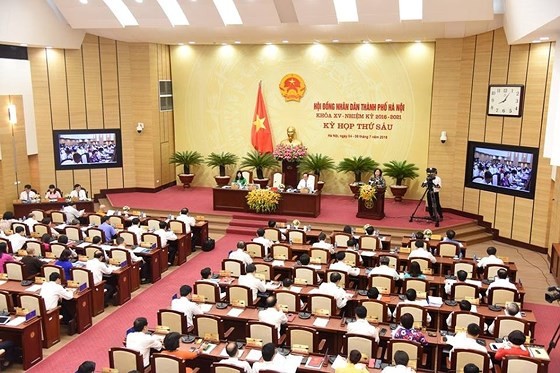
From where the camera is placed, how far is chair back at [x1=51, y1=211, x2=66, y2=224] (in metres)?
15.2

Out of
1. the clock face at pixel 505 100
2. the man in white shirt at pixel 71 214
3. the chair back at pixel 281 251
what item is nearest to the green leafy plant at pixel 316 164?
the clock face at pixel 505 100

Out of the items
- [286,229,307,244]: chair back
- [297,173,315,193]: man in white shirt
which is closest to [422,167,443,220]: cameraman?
[297,173,315,193]: man in white shirt

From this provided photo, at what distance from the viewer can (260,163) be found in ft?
64.6

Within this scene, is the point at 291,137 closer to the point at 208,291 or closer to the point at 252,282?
the point at 252,282

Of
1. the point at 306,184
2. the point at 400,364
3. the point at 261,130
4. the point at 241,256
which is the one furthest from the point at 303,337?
the point at 261,130

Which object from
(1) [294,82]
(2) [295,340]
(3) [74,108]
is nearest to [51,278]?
(2) [295,340]

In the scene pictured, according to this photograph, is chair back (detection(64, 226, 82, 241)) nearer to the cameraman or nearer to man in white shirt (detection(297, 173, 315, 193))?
man in white shirt (detection(297, 173, 315, 193))

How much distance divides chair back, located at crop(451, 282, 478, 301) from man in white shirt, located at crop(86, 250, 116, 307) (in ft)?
22.2

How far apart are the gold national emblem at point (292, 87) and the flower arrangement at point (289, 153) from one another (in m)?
1.95

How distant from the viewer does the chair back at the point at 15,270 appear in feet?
34.9

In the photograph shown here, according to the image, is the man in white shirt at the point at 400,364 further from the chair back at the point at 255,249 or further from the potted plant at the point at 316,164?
the potted plant at the point at 316,164

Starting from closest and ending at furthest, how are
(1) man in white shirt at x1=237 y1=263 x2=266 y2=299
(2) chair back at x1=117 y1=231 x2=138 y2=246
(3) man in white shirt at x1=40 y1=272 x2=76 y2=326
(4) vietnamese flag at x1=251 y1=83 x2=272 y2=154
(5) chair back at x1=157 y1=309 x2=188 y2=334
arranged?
(5) chair back at x1=157 y1=309 x2=188 y2=334 < (3) man in white shirt at x1=40 y1=272 x2=76 y2=326 < (1) man in white shirt at x1=237 y1=263 x2=266 y2=299 < (2) chair back at x1=117 y1=231 x2=138 y2=246 < (4) vietnamese flag at x1=251 y1=83 x2=272 y2=154

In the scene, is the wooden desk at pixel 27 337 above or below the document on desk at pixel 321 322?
below

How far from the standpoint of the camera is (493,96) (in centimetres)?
1608
